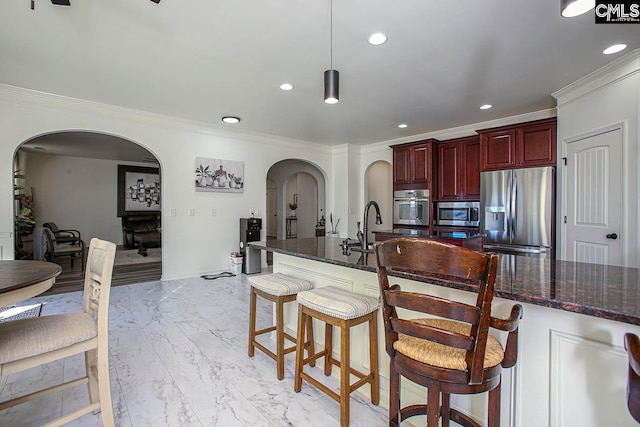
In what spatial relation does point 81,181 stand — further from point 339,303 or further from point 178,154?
point 339,303

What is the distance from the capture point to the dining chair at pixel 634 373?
2.40 feet

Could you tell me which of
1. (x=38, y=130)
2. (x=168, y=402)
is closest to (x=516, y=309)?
(x=168, y=402)

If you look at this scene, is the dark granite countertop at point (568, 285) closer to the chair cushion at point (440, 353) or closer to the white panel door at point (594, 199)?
the chair cushion at point (440, 353)

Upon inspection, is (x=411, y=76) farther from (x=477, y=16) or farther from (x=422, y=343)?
(x=422, y=343)

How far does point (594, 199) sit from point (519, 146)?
1.21 meters

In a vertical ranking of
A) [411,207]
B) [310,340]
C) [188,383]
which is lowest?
[188,383]

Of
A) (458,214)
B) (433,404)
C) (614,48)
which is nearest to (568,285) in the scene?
(433,404)

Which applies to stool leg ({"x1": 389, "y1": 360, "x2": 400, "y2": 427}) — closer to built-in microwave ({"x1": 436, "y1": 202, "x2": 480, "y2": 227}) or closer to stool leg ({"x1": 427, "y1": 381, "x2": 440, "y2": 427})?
stool leg ({"x1": 427, "y1": 381, "x2": 440, "y2": 427})

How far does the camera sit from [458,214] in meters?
4.93

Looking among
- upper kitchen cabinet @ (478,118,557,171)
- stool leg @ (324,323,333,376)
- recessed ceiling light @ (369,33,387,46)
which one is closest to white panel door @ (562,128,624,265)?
upper kitchen cabinet @ (478,118,557,171)

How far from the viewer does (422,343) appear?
116 cm

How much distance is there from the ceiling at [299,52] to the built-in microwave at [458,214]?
1464 millimetres

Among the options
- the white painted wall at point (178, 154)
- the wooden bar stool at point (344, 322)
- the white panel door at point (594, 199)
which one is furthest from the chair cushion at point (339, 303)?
the white painted wall at point (178, 154)

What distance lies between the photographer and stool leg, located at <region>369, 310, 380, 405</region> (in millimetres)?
1696
